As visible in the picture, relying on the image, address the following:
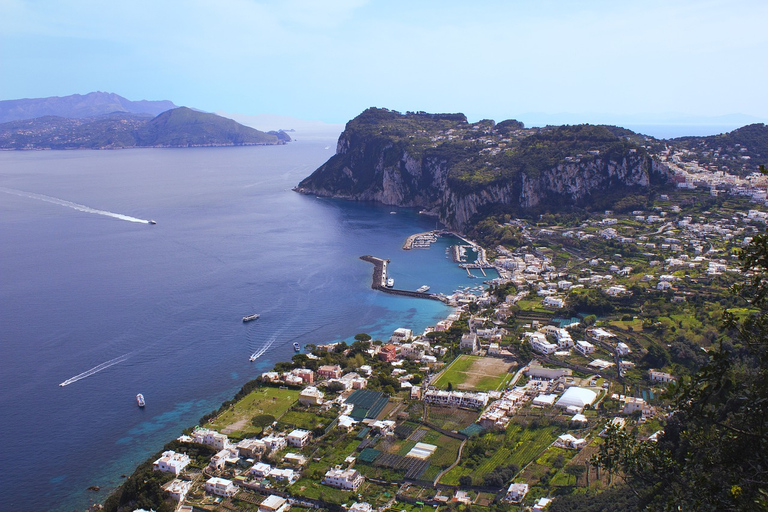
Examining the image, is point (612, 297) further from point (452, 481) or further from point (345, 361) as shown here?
point (452, 481)

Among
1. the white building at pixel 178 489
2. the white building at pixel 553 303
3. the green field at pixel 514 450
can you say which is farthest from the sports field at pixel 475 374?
the white building at pixel 178 489

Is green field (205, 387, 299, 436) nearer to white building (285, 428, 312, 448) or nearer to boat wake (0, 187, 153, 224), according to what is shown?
white building (285, 428, 312, 448)

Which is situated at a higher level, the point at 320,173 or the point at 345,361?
the point at 320,173

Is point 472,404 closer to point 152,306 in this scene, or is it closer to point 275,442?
point 275,442

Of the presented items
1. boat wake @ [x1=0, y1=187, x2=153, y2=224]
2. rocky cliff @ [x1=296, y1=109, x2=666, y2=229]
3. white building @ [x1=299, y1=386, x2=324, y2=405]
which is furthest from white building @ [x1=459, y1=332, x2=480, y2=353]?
boat wake @ [x1=0, y1=187, x2=153, y2=224]

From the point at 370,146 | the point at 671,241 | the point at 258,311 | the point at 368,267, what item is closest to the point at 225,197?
the point at 370,146

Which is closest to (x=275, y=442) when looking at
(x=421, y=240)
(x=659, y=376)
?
(x=659, y=376)
